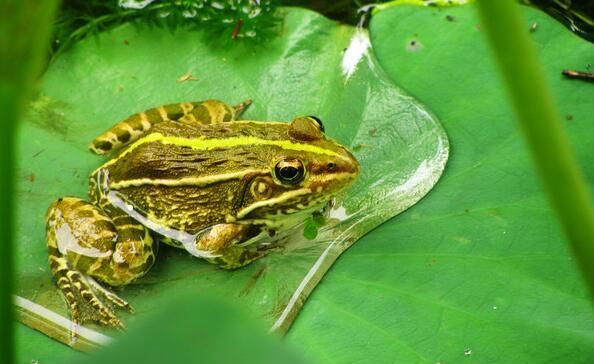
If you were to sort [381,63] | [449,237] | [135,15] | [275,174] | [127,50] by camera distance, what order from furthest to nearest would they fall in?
1. [135,15]
2. [127,50]
3. [381,63]
4. [275,174]
5. [449,237]

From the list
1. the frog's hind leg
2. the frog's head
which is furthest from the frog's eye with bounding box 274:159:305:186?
the frog's hind leg

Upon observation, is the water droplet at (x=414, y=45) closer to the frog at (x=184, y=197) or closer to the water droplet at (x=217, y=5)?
the frog at (x=184, y=197)

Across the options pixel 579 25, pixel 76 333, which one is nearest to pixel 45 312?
pixel 76 333

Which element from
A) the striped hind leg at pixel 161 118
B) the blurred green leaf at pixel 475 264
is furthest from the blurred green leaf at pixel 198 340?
the striped hind leg at pixel 161 118

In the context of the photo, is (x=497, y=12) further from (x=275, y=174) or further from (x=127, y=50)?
(x=127, y=50)

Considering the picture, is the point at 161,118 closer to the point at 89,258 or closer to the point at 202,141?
the point at 202,141

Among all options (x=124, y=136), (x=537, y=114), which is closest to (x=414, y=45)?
(x=124, y=136)

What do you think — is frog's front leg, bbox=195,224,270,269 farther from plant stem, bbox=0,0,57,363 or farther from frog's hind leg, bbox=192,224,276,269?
plant stem, bbox=0,0,57,363
